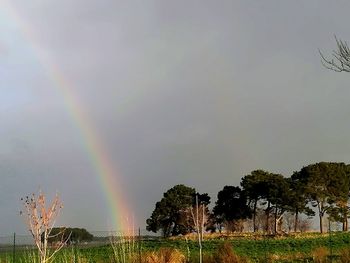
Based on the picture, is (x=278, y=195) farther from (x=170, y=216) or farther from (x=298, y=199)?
(x=170, y=216)

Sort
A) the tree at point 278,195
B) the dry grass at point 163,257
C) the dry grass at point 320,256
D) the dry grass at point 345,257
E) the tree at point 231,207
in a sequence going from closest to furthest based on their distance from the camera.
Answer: the dry grass at point 345,257 → the dry grass at point 163,257 → the dry grass at point 320,256 → the tree at point 278,195 → the tree at point 231,207

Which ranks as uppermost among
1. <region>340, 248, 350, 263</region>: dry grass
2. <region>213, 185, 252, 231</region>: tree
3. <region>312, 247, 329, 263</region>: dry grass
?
<region>213, 185, 252, 231</region>: tree

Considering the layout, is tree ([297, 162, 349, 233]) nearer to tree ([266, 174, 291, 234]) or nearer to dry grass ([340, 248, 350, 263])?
tree ([266, 174, 291, 234])

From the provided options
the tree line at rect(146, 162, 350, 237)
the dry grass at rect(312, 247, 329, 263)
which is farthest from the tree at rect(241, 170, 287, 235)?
the dry grass at rect(312, 247, 329, 263)

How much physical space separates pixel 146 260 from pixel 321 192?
161 feet

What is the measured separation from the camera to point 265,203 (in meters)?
72.0

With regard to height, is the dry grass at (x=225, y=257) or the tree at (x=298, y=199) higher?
the tree at (x=298, y=199)

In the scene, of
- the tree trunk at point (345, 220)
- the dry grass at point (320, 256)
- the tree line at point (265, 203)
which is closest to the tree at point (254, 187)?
the tree line at point (265, 203)

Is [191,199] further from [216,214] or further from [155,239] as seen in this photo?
[155,239]

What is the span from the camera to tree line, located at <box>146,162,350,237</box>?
68750 mm

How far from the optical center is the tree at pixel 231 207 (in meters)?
72.4

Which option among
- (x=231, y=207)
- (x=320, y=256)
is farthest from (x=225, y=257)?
(x=231, y=207)

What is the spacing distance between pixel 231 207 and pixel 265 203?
4.73 metres

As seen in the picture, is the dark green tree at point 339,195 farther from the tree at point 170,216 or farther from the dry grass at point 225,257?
the dry grass at point 225,257
